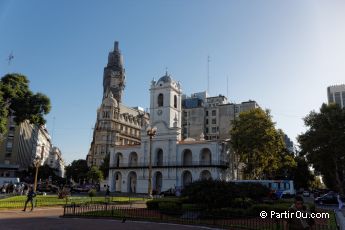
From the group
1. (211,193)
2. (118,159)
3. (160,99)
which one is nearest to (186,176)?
(160,99)

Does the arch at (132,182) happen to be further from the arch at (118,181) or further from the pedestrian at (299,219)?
the pedestrian at (299,219)

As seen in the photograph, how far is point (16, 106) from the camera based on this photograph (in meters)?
39.1

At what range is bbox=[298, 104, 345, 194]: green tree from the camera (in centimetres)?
4309

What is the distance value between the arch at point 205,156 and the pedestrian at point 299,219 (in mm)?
45913

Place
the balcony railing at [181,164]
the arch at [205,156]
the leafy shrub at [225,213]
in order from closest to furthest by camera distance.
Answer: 1. the leafy shrub at [225,213]
2. the balcony railing at [181,164]
3. the arch at [205,156]

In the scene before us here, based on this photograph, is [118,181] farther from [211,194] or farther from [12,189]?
[211,194]

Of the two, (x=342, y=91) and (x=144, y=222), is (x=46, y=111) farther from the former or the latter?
(x=342, y=91)

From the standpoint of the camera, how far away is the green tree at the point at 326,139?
141 feet

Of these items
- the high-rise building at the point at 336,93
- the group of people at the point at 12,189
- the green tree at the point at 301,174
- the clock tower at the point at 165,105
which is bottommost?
the group of people at the point at 12,189

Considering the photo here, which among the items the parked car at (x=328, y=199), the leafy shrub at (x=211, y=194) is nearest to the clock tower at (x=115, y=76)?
the parked car at (x=328, y=199)

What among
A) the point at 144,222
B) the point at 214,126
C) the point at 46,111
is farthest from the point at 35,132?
the point at 144,222

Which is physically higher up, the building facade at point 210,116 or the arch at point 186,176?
the building facade at point 210,116

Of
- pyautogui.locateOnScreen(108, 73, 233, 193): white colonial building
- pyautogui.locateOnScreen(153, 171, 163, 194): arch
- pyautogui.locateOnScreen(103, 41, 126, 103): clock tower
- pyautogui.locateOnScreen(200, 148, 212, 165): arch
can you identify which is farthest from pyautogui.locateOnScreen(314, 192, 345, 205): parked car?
pyautogui.locateOnScreen(103, 41, 126, 103): clock tower

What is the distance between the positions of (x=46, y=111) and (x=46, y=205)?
58.8ft
